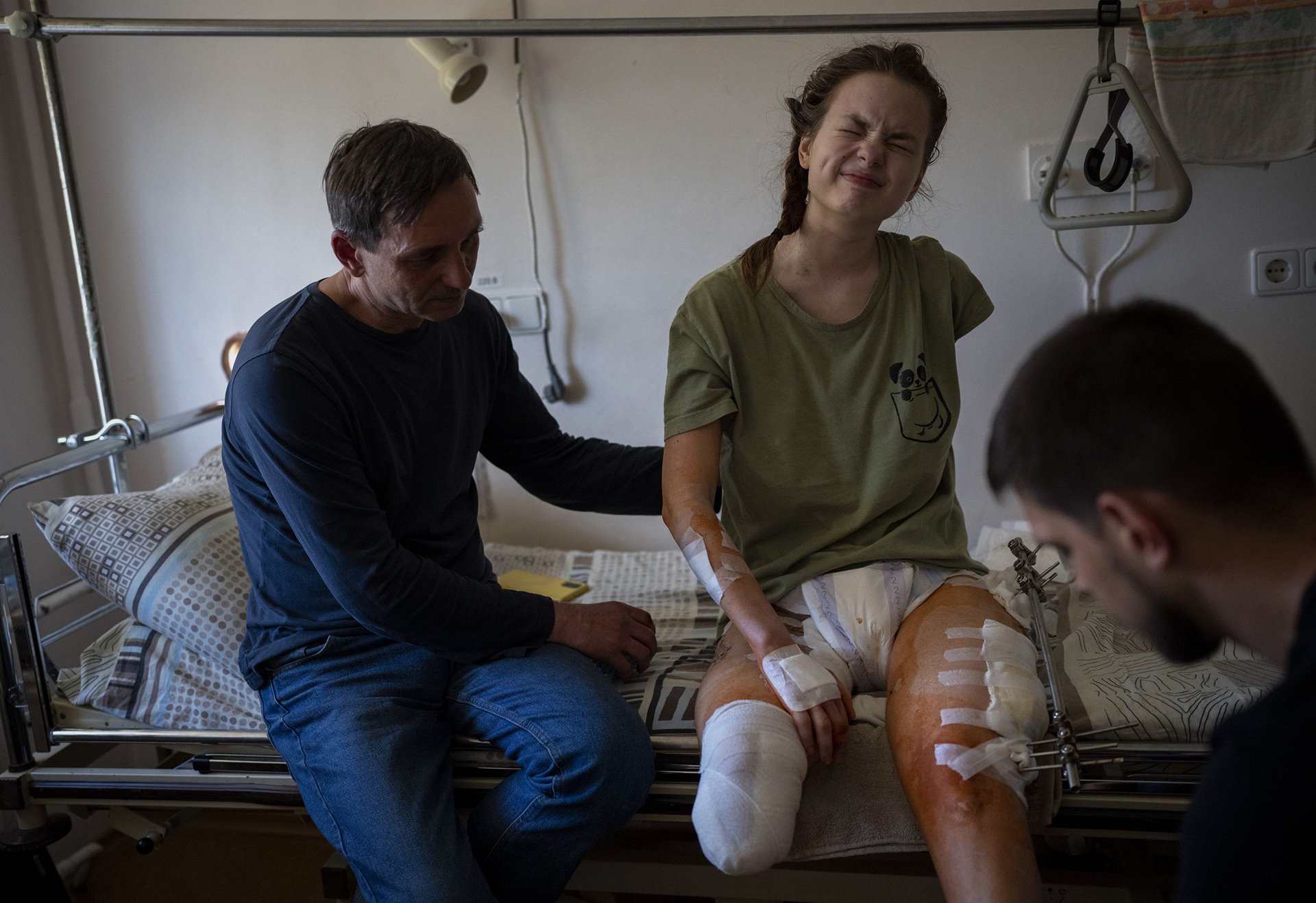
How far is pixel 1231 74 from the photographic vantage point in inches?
66.7

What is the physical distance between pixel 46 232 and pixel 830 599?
2.06 m

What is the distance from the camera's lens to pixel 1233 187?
2.14 metres

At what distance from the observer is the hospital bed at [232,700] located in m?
1.36

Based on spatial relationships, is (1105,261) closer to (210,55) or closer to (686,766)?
(686,766)

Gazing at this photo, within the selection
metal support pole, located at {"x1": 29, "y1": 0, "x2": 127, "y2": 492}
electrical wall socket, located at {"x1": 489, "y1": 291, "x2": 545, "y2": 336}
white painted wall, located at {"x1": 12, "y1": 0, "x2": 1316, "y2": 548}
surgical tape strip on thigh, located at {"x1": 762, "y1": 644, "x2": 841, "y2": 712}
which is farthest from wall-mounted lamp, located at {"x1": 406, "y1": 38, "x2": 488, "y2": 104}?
surgical tape strip on thigh, located at {"x1": 762, "y1": 644, "x2": 841, "y2": 712}

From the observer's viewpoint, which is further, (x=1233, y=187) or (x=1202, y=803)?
(x=1233, y=187)

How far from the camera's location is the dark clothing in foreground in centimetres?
68

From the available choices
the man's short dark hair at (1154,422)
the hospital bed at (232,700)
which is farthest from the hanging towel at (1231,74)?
the man's short dark hair at (1154,422)

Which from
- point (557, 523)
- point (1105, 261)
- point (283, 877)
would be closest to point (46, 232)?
point (557, 523)

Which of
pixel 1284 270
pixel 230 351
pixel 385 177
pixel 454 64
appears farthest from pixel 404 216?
pixel 1284 270

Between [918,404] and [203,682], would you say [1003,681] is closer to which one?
[918,404]

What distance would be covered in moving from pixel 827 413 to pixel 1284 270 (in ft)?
3.96

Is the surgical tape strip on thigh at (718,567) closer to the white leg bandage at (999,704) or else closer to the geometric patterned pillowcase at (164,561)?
the white leg bandage at (999,704)

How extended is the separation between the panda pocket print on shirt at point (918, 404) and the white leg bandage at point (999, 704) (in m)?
0.29
